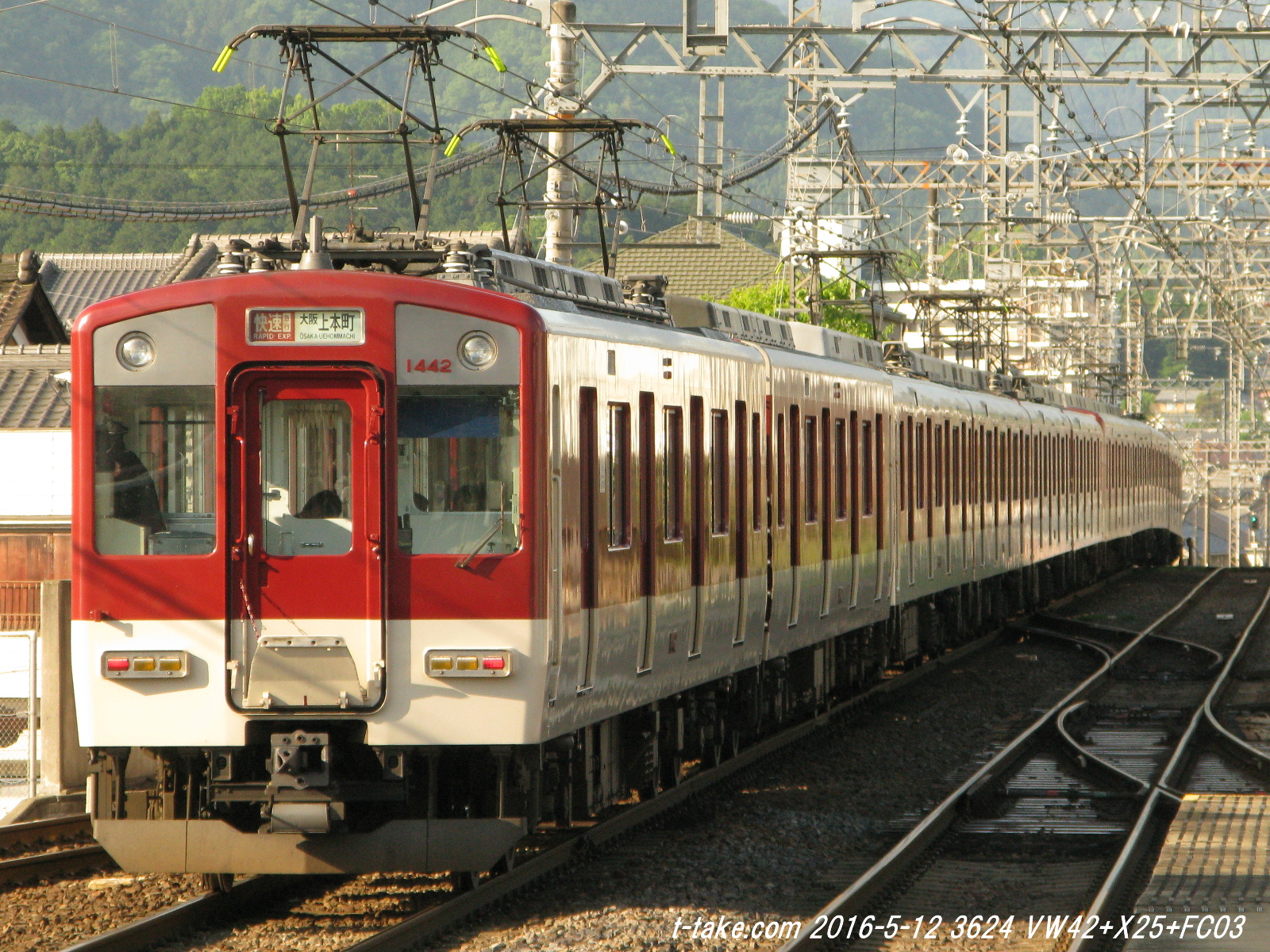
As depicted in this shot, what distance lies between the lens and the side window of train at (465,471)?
7422mm

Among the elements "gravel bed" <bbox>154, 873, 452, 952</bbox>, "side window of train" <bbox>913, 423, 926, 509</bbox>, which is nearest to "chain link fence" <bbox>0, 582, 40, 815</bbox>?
"gravel bed" <bbox>154, 873, 452, 952</bbox>

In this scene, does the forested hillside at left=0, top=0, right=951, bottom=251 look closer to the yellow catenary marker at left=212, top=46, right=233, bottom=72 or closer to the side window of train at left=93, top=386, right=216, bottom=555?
the yellow catenary marker at left=212, top=46, right=233, bottom=72

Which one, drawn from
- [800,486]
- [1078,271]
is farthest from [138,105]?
[800,486]

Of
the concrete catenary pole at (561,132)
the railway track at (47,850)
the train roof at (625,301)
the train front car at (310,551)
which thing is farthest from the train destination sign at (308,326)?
the concrete catenary pole at (561,132)

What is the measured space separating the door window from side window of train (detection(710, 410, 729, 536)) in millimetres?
3315

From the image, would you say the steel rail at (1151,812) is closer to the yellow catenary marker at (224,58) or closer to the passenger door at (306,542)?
the passenger door at (306,542)

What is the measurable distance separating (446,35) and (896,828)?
489 cm

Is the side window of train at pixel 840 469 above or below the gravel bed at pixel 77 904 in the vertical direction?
above

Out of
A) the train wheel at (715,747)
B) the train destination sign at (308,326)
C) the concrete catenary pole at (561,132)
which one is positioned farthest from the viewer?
the concrete catenary pole at (561,132)

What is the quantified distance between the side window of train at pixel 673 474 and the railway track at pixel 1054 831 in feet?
6.52

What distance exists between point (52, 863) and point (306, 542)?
2.35 m

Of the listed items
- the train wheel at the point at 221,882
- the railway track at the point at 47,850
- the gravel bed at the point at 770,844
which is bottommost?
the gravel bed at the point at 770,844

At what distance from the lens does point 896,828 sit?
10.2 metres

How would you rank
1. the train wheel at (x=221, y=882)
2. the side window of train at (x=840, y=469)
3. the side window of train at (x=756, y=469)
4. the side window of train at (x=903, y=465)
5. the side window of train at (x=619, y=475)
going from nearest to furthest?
the train wheel at (x=221, y=882)
the side window of train at (x=619, y=475)
the side window of train at (x=756, y=469)
the side window of train at (x=840, y=469)
the side window of train at (x=903, y=465)
